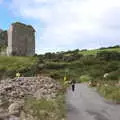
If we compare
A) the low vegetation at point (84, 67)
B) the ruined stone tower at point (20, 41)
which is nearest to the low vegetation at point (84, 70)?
the low vegetation at point (84, 67)

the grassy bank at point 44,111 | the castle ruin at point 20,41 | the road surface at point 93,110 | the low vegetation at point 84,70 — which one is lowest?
the road surface at point 93,110

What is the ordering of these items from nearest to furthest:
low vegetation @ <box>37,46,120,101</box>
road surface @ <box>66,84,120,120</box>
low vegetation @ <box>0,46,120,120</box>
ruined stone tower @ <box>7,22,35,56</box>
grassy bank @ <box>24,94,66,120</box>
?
grassy bank @ <box>24,94,66,120</box>
road surface @ <box>66,84,120,120</box>
low vegetation @ <box>0,46,120,120</box>
low vegetation @ <box>37,46,120,101</box>
ruined stone tower @ <box>7,22,35,56</box>

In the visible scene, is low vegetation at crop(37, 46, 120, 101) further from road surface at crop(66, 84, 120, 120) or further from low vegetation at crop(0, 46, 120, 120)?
road surface at crop(66, 84, 120, 120)

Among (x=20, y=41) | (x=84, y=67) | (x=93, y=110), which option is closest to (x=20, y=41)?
(x=20, y=41)

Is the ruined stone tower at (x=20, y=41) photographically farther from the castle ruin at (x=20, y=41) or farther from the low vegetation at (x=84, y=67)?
the low vegetation at (x=84, y=67)

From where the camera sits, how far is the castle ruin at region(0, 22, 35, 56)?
132000 millimetres

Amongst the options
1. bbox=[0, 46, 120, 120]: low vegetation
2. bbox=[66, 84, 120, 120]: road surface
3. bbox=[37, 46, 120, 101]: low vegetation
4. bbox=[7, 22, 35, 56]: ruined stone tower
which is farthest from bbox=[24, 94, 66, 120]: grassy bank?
bbox=[7, 22, 35, 56]: ruined stone tower

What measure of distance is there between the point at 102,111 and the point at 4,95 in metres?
11.7

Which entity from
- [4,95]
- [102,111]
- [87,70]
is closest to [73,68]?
[87,70]

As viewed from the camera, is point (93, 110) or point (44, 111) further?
point (93, 110)

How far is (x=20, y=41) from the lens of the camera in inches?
5231

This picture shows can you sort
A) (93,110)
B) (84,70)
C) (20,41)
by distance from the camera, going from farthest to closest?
(20,41) → (84,70) → (93,110)

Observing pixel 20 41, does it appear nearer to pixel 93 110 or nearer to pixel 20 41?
pixel 20 41

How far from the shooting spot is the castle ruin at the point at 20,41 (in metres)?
132
